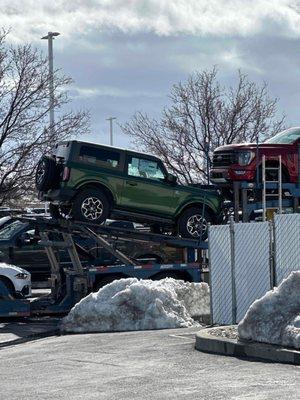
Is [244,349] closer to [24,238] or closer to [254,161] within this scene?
[254,161]

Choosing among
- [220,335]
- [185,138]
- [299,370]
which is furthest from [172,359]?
[185,138]

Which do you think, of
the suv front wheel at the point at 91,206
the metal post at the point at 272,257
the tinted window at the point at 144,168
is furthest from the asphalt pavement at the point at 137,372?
the tinted window at the point at 144,168

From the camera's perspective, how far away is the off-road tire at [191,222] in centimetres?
1998

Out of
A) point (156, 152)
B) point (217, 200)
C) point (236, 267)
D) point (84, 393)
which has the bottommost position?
point (84, 393)

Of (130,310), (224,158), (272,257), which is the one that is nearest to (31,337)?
(130,310)

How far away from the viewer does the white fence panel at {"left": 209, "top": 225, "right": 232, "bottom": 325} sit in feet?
52.0

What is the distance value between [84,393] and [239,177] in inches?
429

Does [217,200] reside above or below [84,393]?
above

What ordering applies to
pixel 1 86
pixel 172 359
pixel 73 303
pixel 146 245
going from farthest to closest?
pixel 1 86 < pixel 146 245 < pixel 73 303 < pixel 172 359

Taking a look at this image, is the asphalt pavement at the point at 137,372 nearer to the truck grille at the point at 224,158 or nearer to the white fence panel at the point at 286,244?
the white fence panel at the point at 286,244

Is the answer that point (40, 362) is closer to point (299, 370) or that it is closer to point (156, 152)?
point (299, 370)

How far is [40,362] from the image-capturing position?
509 inches

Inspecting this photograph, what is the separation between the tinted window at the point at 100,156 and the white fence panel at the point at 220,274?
3822 mm

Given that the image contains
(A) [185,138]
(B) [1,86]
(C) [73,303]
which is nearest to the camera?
(C) [73,303]
